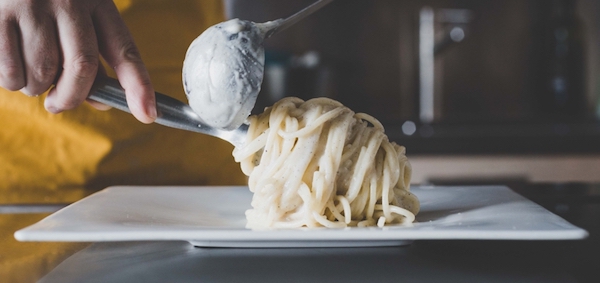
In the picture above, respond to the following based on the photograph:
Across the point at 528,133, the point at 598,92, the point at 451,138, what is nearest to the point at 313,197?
the point at 451,138

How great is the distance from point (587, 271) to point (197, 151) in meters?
1.15

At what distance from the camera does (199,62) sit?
0.91 metres

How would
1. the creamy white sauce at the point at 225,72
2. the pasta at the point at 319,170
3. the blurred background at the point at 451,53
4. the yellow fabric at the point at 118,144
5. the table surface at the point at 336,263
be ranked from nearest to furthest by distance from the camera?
1. the table surface at the point at 336,263
2. the creamy white sauce at the point at 225,72
3. the pasta at the point at 319,170
4. the yellow fabric at the point at 118,144
5. the blurred background at the point at 451,53

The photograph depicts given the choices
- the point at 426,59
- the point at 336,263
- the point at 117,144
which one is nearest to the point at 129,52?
the point at 336,263

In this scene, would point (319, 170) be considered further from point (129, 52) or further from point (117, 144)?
point (117, 144)

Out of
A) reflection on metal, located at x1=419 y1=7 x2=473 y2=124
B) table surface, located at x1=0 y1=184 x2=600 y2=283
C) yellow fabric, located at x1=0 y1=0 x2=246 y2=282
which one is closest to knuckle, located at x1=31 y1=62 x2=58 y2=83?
table surface, located at x1=0 y1=184 x2=600 y2=283

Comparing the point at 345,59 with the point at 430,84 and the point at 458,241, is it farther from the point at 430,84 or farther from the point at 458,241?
the point at 458,241

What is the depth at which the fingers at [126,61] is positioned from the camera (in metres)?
0.98

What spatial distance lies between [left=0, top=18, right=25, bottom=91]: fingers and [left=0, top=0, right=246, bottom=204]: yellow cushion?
0.59 meters

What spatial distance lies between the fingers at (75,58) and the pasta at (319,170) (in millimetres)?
270

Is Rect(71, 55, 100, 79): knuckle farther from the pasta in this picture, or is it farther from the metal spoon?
the pasta

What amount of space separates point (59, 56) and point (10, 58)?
0.26 feet

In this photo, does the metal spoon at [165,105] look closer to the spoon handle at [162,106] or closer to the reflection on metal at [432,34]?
the spoon handle at [162,106]

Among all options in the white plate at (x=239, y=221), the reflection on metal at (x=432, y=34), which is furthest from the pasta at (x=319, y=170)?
the reflection on metal at (x=432, y=34)
